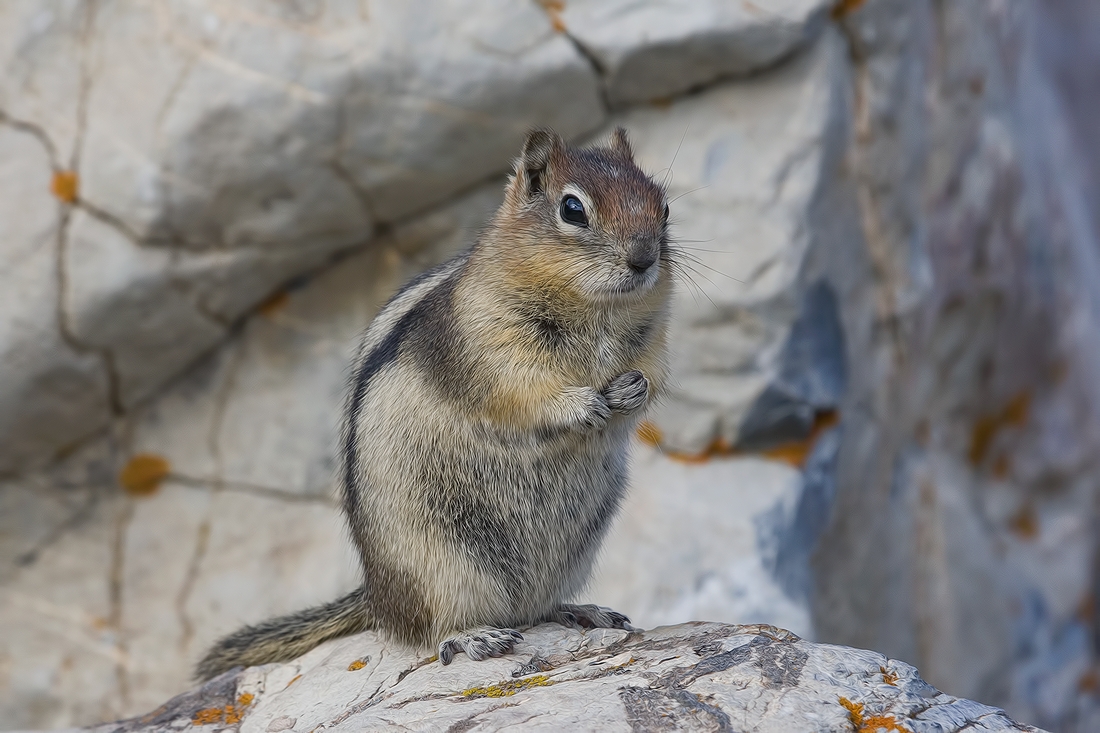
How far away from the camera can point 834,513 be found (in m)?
5.27

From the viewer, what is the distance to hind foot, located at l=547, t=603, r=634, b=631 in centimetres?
346

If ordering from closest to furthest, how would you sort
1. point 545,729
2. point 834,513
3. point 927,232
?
1. point 545,729
2. point 834,513
3. point 927,232

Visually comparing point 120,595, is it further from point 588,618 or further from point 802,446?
point 802,446

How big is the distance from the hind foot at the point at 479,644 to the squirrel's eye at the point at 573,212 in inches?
46.7

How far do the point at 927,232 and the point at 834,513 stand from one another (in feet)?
4.98

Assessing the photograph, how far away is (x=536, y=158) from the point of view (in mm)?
3408

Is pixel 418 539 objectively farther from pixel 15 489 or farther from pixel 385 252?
pixel 15 489

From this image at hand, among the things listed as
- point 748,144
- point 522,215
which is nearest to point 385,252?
point 748,144

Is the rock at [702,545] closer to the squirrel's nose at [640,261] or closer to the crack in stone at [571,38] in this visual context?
the crack in stone at [571,38]

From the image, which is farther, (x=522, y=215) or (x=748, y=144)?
(x=748, y=144)

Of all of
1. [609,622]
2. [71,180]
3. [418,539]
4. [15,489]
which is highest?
[71,180]

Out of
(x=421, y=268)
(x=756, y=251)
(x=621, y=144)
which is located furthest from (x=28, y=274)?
(x=756, y=251)

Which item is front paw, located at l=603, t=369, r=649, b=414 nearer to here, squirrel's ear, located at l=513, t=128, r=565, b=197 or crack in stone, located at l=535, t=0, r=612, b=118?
squirrel's ear, located at l=513, t=128, r=565, b=197

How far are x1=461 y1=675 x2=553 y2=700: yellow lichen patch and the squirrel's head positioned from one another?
1052 mm
